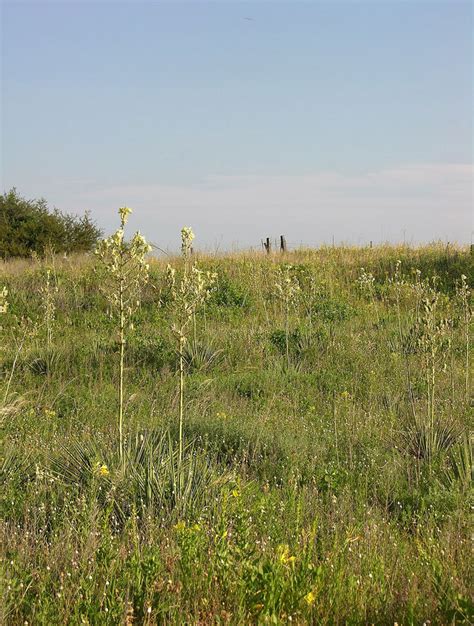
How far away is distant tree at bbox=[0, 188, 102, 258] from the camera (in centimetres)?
2794

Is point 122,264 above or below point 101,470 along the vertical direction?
above

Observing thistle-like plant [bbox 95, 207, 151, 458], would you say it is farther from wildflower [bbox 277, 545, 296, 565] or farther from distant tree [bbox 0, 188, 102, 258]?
distant tree [bbox 0, 188, 102, 258]

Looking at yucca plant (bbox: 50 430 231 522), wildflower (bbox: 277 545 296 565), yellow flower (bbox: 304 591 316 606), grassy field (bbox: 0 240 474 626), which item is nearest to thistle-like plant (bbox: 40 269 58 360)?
grassy field (bbox: 0 240 474 626)

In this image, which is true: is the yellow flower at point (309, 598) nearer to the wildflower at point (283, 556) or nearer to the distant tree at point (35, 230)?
the wildflower at point (283, 556)

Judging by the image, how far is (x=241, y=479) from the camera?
5918mm

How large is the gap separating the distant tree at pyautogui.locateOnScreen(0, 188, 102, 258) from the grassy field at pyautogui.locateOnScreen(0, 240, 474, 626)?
14307 millimetres

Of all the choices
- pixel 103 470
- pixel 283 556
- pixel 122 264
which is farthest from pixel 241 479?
pixel 283 556

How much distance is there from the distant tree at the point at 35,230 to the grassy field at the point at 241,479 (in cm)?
1431

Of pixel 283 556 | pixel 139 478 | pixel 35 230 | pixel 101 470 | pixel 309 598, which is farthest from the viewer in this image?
pixel 35 230

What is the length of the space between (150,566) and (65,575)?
0.46 m

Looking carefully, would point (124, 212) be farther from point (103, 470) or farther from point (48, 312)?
point (48, 312)

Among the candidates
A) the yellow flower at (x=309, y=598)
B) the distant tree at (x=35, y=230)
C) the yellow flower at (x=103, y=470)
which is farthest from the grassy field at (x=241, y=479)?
the distant tree at (x=35, y=230)

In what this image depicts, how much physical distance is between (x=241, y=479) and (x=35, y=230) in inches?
950

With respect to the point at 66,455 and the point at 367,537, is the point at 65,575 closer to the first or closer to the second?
the point at 367,537
